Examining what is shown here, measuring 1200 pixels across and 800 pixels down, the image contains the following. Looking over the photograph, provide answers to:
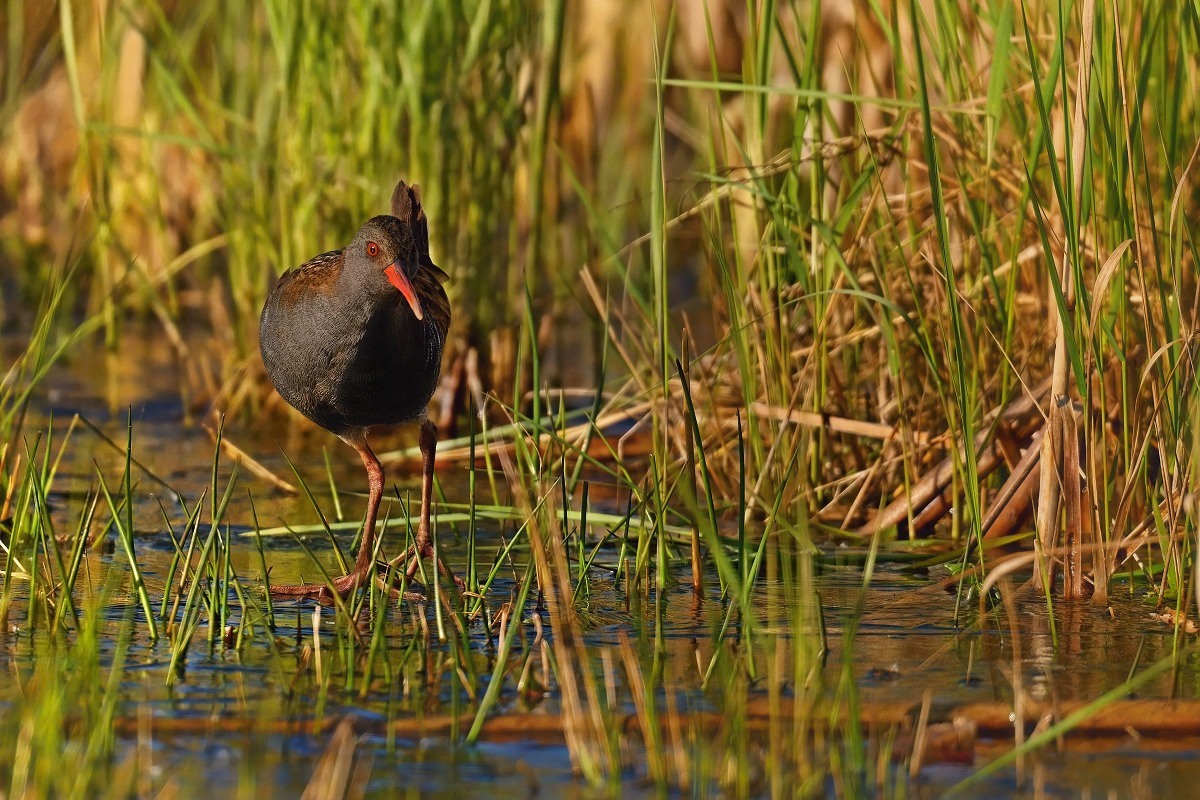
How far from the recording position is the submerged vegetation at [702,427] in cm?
307

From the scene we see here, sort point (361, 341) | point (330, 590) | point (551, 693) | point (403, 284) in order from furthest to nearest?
1. point (361, 341)
2. point (403, 284)
3. point (330, 590)
4. point (551, 693)

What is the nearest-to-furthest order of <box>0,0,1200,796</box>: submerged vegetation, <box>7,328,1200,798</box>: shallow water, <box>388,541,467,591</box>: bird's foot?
<box>7,328,1200,798</box>: shallow water < <box>0,0,1200,796</box>: submerged vegetation < <box>388,541,467,591</box>: bird's foot

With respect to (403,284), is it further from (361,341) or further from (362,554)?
(362,554)

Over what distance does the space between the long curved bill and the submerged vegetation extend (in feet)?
0.87

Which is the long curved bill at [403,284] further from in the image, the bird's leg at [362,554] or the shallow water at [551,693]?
the shallow water at [551,693]

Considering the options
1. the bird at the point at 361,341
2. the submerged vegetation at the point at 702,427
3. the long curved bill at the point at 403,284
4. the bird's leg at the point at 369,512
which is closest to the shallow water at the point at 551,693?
the submerged vegetation at the point at 702,427

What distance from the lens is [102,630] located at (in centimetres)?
366

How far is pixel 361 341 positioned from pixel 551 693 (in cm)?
130

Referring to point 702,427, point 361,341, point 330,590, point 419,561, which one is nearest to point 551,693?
point 419,561

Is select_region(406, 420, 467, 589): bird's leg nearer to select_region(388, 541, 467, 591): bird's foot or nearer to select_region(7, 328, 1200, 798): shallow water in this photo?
select_region(388, 541, 467, 591): bird's foot

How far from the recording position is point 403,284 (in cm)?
415

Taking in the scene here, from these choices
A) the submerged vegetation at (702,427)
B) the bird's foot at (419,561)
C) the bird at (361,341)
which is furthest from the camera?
the bird at (361,341)

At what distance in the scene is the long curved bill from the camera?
13.4 feet

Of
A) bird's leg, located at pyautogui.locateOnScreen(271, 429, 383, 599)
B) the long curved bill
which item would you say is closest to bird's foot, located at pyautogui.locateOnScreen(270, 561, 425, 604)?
bird's leg, located at pyautogui.locateOnScreen(271, 429, 383, 599)
